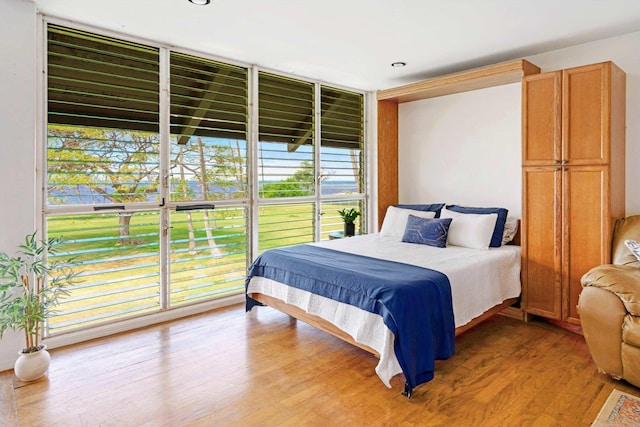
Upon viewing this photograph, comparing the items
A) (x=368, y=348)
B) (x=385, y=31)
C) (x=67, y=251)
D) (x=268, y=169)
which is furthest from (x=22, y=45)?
(x=368, y=348)

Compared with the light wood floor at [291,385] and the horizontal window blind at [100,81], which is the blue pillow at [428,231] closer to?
the light wood floor at [291,385]

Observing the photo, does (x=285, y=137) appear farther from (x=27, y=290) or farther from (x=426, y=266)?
(x=27, y=290)

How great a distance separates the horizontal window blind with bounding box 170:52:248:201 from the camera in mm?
3631

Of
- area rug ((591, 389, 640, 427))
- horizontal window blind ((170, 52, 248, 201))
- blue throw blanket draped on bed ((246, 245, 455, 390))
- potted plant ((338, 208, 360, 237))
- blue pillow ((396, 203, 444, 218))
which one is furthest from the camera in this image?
potted plant ((338, 208, 360, 237))

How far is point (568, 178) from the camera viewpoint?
10.5ft

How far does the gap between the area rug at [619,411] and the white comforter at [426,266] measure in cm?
91

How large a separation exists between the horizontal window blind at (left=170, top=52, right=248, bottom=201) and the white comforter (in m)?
1.08

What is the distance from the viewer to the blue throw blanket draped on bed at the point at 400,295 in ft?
7.49

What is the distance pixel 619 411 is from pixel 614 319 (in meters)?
0.53

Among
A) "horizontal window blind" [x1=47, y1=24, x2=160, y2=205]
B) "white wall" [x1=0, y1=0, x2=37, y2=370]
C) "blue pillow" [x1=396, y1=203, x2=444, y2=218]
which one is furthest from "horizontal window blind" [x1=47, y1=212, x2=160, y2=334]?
"blue pillow" [x1=396, y1=203, x2=444, y2=218]

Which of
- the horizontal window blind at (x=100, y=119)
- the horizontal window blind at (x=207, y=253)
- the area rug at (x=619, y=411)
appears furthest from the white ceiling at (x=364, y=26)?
the area rug at (x=619, y=411)

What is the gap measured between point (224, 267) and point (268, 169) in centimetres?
115

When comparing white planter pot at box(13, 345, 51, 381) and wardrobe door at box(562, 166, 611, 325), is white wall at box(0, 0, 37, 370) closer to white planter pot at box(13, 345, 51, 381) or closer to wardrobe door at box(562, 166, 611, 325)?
white planter pot at box(13, 345, 51, 381)

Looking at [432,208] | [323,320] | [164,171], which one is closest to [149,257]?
[164,171]
